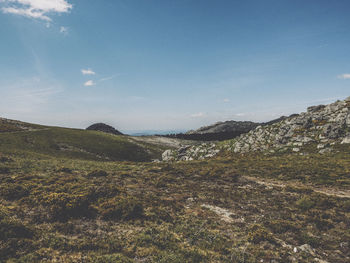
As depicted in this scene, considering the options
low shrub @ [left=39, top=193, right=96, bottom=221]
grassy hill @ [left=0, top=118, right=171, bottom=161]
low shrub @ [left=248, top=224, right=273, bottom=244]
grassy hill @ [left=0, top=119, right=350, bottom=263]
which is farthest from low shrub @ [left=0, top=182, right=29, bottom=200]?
grassy hill @ [left=0, top=118, right=171, bottom=161]

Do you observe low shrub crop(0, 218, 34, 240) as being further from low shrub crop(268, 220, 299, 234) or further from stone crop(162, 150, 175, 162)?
stone crop(162, 150, 175, 162)

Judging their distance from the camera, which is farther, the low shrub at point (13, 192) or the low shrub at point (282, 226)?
the low shrub at point (13, 192)

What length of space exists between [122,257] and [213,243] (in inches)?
202

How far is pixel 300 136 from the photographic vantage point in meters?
44.3

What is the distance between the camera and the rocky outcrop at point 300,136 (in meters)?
39.5

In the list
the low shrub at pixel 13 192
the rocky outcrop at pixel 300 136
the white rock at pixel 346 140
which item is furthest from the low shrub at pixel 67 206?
the white rock at pixel 346 140

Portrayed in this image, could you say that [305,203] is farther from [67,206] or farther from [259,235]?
[67,206]

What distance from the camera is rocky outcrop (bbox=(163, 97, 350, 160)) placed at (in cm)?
3947

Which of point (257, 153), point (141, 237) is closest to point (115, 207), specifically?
point (141, 237)

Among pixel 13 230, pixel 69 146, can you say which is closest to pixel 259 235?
pixel 13 230


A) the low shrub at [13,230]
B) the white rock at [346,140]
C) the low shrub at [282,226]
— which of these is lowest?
the low shrub at [282,226]

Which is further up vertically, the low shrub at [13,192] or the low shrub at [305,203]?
the low shrub at [13,192]

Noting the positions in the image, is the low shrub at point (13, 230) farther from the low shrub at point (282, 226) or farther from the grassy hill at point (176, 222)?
the low shrub at point (282, 226)

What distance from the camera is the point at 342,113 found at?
4462 centimetres
